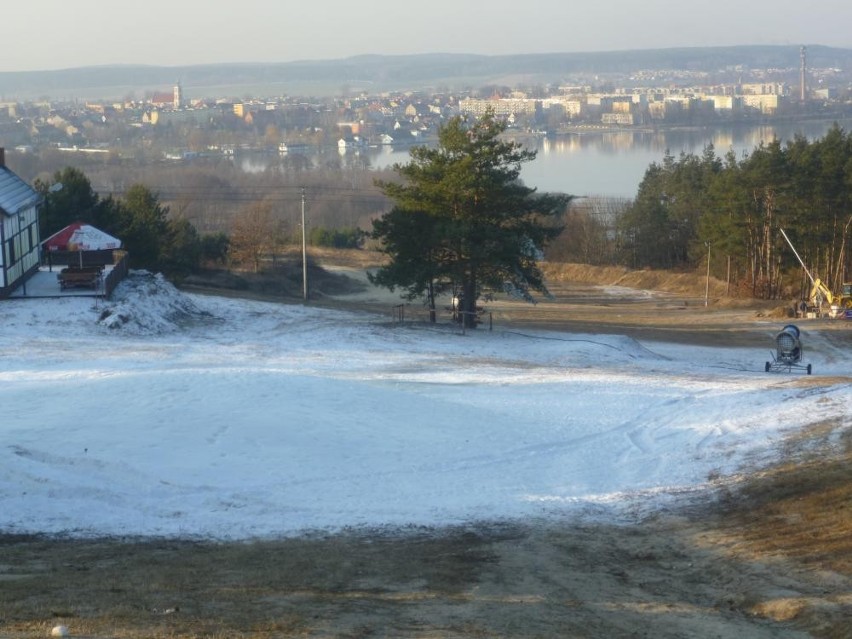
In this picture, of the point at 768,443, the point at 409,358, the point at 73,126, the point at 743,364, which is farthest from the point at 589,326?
the point at 73,126

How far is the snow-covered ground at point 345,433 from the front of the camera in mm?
14898

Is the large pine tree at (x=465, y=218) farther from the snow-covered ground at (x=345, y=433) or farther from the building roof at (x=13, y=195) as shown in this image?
the building roof at (x=13, y=195)

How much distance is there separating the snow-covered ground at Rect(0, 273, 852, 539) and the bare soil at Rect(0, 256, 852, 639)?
2.94 ft

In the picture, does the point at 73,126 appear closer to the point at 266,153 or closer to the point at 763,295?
the point at 266,153

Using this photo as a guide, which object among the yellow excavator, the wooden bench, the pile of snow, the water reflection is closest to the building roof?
the wooden bench

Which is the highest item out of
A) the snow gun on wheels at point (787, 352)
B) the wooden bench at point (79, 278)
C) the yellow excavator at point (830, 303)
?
the wooden bench at point (79, 278)

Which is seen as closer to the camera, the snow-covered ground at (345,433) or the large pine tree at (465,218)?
the snow-covered ground at (345,433)

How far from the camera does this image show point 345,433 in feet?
60.7

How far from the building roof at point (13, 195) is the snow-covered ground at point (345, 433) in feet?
14.9

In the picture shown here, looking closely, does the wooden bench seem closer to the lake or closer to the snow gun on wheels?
the snow gun on wheels

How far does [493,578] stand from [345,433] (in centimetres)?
704

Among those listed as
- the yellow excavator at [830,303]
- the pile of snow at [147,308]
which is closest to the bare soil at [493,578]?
the pile of snow at [147,308]

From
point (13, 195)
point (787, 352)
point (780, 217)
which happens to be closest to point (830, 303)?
point (780, 217)

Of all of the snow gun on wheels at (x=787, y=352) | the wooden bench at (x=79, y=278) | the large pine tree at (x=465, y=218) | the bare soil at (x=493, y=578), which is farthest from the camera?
the large pine tree at (x=465, y=218)
